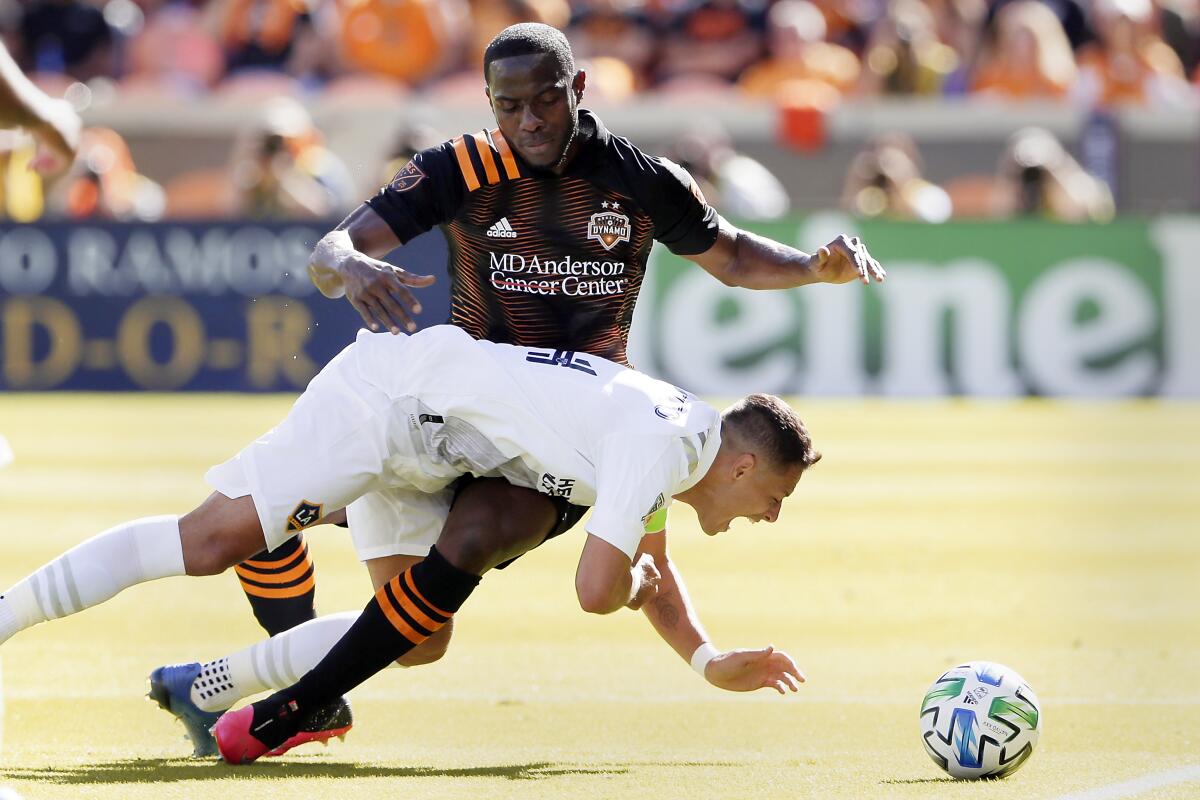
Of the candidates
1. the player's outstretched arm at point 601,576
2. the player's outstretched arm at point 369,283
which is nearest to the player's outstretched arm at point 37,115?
the player's outstretched arm at point 369,283

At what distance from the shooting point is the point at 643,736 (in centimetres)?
603

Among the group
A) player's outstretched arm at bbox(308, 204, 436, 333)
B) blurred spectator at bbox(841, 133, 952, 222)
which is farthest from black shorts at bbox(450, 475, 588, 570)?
blurred spectator at bbox(841, 133, 952, 222)

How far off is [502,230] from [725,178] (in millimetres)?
10879

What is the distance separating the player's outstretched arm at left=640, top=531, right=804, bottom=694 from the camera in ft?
17.9

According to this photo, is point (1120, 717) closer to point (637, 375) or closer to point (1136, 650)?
point (1136, 650)

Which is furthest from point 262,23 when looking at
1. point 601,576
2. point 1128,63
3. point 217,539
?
point 601,576

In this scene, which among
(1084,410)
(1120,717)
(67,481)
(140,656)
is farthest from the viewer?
(1084,410)

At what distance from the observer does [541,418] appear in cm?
532

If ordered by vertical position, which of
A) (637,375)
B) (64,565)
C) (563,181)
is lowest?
(64,565)

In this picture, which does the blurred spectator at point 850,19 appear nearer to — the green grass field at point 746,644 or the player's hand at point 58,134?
the green grass field at point 746,644

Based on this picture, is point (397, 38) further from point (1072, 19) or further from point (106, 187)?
point (1072, 19)

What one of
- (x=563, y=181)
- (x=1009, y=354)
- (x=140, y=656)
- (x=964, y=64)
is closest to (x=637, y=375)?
(x=563, y=181)

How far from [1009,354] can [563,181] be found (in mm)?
10888

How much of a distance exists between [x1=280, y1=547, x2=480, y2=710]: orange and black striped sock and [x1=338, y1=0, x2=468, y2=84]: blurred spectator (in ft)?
47.3
